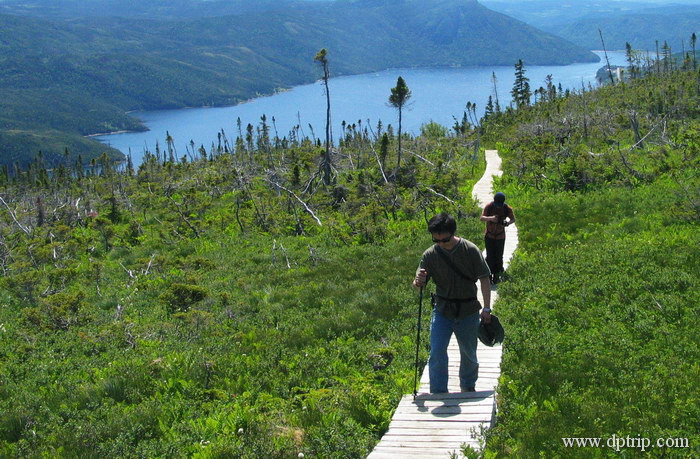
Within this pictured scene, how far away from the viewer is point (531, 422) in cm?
711

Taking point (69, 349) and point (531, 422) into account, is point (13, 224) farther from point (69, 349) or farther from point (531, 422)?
point (531, 422)

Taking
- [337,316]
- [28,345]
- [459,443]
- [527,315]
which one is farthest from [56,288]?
[459,443]

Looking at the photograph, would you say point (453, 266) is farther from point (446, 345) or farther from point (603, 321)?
point (603, 321)

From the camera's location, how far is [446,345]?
302 inches

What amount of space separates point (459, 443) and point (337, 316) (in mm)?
6268

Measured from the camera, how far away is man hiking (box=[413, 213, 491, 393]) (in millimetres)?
7230

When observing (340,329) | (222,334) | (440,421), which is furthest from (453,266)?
(222,334)

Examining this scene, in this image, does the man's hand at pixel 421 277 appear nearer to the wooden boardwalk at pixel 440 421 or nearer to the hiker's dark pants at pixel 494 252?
the wooden boardwalk at pixel 440 421

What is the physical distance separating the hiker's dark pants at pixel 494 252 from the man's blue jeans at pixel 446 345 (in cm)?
506

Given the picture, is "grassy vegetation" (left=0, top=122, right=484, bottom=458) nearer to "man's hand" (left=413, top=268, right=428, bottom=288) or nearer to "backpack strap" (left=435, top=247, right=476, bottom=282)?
"man's hand" (left=413, top=268, right=428, bottom=288)

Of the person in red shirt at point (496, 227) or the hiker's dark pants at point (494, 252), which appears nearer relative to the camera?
the person in red shirt at point (496, 227)

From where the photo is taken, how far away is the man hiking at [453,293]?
7230mm

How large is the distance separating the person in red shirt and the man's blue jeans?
199 inches

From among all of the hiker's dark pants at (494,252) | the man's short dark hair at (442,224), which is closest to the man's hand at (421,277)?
the man's short dark hair at (442,224)
